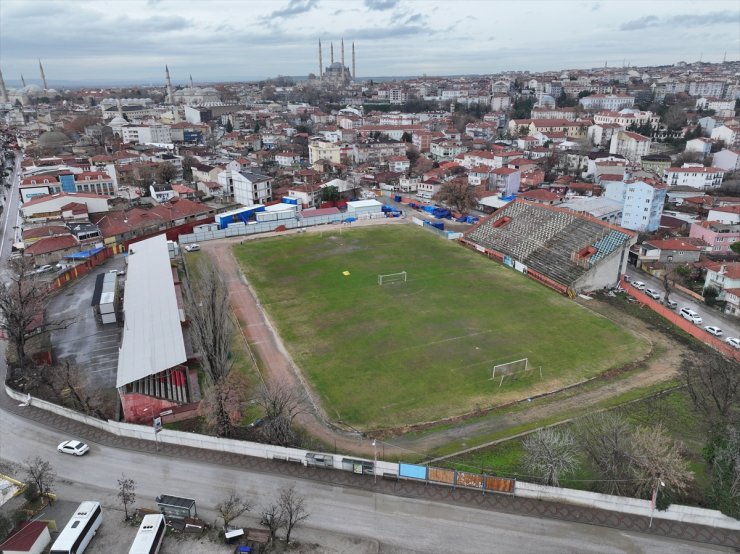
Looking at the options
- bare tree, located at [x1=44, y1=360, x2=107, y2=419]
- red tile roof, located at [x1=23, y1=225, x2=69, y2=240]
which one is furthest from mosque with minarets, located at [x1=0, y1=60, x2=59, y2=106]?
bare tree, located at [x1=44, y1=360, x2=107, y2=419]

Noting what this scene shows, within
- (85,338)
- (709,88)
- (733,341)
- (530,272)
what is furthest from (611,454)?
(709,88)

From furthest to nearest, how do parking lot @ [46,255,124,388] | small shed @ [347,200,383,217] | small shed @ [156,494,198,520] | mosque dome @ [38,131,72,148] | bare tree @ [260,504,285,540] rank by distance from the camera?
1. mosque dome @ [38,131,72,148]
2. small shed @ [347,200,383,217]
3. parking lot @ [46,255,124,388]
4. small shed @ [156,494,198,520]
5. bare tree @ [260,504,285,540]

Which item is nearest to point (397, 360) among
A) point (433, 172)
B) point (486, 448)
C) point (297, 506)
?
point (486, 448)

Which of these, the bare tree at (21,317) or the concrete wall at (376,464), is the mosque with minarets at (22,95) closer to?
the bare tree at (21,317)

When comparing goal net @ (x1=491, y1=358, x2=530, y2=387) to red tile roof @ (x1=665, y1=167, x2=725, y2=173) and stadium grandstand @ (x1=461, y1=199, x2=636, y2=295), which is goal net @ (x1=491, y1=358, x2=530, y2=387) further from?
red tile roof @ (x1=665, y1=167, x2=725, y2=173)

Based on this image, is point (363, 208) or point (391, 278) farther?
point (363, 208)

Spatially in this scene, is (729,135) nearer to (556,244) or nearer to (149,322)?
(556,244)
